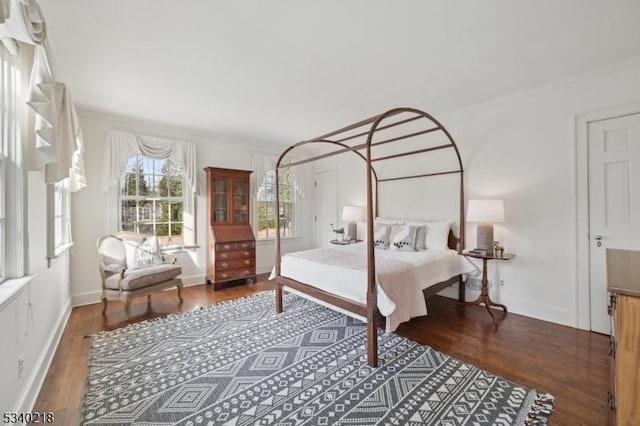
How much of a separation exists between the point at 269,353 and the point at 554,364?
2.35 m

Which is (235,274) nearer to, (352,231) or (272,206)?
(272,206)

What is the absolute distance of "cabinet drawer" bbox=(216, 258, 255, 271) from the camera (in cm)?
448

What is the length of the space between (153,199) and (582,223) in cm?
560

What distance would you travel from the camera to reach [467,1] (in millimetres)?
1868

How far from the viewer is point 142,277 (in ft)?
11.1

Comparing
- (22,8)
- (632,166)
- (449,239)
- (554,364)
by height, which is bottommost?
(554,364)

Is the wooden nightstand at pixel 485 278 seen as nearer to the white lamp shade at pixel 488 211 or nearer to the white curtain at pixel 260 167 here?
the white lamp shade at pixel 488 211

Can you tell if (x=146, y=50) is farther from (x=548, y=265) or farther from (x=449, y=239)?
(x=548, y=265)

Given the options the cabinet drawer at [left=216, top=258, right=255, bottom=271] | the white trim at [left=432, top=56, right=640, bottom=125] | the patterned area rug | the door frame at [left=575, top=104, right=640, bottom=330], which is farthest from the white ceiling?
the patterned area rug

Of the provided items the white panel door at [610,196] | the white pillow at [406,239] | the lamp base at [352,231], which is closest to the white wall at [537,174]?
the white panel door at [610,196]

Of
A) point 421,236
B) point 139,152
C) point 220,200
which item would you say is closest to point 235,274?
point 220,200

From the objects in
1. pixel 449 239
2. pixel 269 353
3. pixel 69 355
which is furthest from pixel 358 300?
pixel 69 355

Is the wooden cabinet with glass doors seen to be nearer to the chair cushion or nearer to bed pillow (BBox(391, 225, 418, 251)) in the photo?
the chair cushion

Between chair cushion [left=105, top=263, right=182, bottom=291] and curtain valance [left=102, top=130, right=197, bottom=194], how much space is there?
1.35 m
